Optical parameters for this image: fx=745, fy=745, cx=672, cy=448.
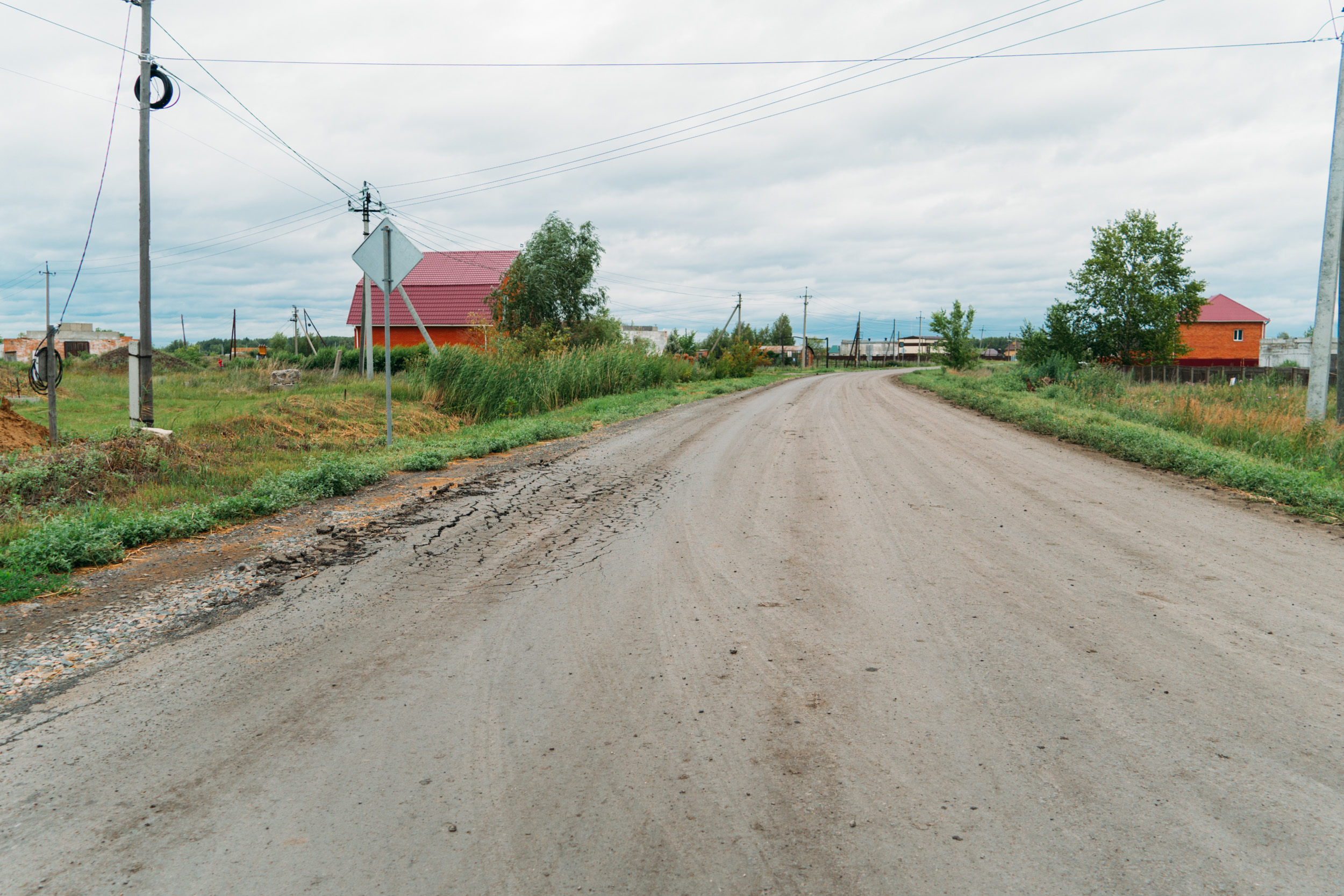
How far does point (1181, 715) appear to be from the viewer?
3295mm

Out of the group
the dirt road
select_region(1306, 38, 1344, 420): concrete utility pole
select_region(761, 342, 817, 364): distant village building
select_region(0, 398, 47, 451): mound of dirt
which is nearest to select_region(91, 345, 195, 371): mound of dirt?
select_region(0, 398, 47, 451): mound of dirt

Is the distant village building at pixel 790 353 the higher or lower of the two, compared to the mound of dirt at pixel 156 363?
higher

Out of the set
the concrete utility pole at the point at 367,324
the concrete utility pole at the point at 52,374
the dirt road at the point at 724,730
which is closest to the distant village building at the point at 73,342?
the concrete utility pole at the point at 367,324

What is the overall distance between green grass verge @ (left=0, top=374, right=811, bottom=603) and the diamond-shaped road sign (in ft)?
8.74

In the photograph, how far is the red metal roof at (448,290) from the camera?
44.2 m

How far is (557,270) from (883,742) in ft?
108

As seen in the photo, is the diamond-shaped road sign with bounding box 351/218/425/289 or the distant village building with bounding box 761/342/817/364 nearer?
the diamond-shaped road sign with bounding box 351/218/425/289

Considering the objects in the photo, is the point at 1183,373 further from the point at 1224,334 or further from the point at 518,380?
the point at 518,380

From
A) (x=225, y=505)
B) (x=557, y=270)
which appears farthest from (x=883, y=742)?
(x=557, y=270)

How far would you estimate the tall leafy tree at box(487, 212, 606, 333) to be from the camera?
34.0 metres

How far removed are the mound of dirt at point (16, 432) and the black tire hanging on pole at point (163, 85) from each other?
6314 mm

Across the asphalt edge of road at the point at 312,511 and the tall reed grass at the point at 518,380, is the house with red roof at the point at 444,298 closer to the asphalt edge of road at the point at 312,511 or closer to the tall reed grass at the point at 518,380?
the tall reed grass at the point at 518,380

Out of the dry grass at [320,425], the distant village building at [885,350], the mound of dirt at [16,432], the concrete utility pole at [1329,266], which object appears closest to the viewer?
the mound of dirt at [16,432]

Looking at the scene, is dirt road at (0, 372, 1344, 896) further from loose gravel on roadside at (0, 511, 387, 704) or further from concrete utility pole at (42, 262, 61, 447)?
concrete utility pole at (42, 262, 61, 447)
